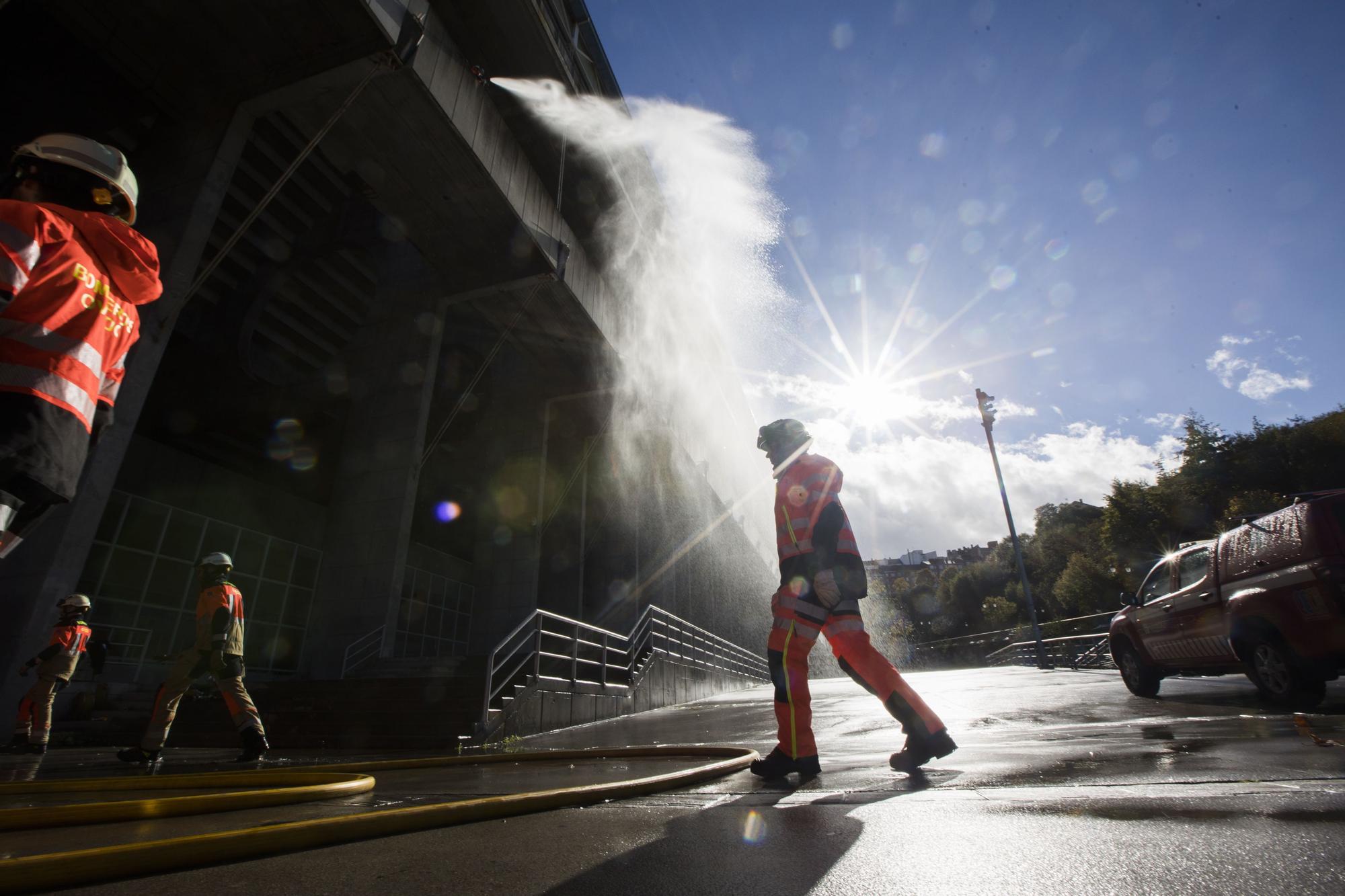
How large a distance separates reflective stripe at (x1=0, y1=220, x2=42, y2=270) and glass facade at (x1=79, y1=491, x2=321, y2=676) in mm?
14638

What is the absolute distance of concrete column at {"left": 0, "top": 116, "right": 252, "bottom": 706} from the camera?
834cm

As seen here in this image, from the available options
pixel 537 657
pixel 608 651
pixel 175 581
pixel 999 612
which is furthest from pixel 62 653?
pixel 999 612

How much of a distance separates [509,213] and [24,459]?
46.2 feet

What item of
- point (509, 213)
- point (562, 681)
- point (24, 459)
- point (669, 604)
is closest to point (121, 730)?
point (562, 681)

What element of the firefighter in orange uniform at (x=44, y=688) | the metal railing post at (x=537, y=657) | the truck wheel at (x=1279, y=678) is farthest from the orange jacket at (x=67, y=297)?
the truck wheel at (x=1279, y=678)

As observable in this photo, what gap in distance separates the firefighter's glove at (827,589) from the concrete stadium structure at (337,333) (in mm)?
6171

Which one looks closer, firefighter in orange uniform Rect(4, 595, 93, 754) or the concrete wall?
firefighter in orange uniform Rect(4, 595, 93, 754)

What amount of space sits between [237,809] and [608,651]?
9.62 metres

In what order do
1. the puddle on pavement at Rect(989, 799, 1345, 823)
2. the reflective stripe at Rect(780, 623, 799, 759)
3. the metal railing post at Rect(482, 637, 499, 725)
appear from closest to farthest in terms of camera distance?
1. the puddle on pavement at Rect(989, 799, 1345, 823)
2. the reflective stripe at Rect(780, 623, 799, 759)
3. the metal railing post at Rect(482, 637, 499, 725)

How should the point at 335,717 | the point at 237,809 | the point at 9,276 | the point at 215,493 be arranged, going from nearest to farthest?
the point at 9,276 → the point at 237,809 → the point at 335,717 → the point at 215,493

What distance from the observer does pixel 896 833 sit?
1.63 metres

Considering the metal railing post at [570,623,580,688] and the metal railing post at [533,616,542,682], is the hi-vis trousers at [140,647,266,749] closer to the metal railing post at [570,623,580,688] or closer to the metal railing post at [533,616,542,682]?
the metal railing post at [533,616,542,682]

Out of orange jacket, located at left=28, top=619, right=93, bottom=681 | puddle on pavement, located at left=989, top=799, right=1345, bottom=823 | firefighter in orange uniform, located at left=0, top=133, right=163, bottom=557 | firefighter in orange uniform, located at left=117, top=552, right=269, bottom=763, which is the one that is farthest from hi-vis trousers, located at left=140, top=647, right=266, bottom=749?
puddle on pavement, located at left=989, top=799, right=1345, bottom=823

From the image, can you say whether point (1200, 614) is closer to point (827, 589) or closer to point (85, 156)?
point (827, 589)
